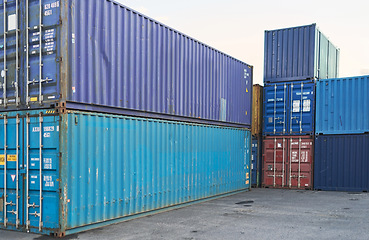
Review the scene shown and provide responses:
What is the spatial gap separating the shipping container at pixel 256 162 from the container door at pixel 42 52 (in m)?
12.5

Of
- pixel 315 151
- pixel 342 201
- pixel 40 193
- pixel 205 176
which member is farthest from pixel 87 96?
pixel 315 151

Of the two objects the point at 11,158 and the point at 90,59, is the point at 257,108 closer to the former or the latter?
the point at 90,59

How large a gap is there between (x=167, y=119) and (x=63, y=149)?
169 inches

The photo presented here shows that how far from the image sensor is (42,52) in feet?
28.8

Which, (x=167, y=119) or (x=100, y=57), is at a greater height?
(x=100, y=57)

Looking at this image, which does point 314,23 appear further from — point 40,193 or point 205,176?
point 40,193

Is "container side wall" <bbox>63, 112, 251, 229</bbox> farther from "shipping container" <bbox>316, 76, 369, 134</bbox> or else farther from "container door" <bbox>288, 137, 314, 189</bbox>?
"shipping container" <bbox>316, 76, 369, 134</bbox>

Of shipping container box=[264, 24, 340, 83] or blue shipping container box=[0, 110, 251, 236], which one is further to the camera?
shipping container box=[264, 24, 340, 83]

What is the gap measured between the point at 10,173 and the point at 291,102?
523 inches

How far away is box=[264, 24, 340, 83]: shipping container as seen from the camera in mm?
17766

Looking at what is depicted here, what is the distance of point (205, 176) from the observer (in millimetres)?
13836

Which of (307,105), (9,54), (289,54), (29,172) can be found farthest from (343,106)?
(9,54)

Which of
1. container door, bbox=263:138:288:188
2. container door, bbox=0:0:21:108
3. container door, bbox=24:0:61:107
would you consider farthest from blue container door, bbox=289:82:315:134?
container door, bbox=0:0:21:108

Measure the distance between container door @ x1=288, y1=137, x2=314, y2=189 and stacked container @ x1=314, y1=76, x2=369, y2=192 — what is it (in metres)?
0.32
